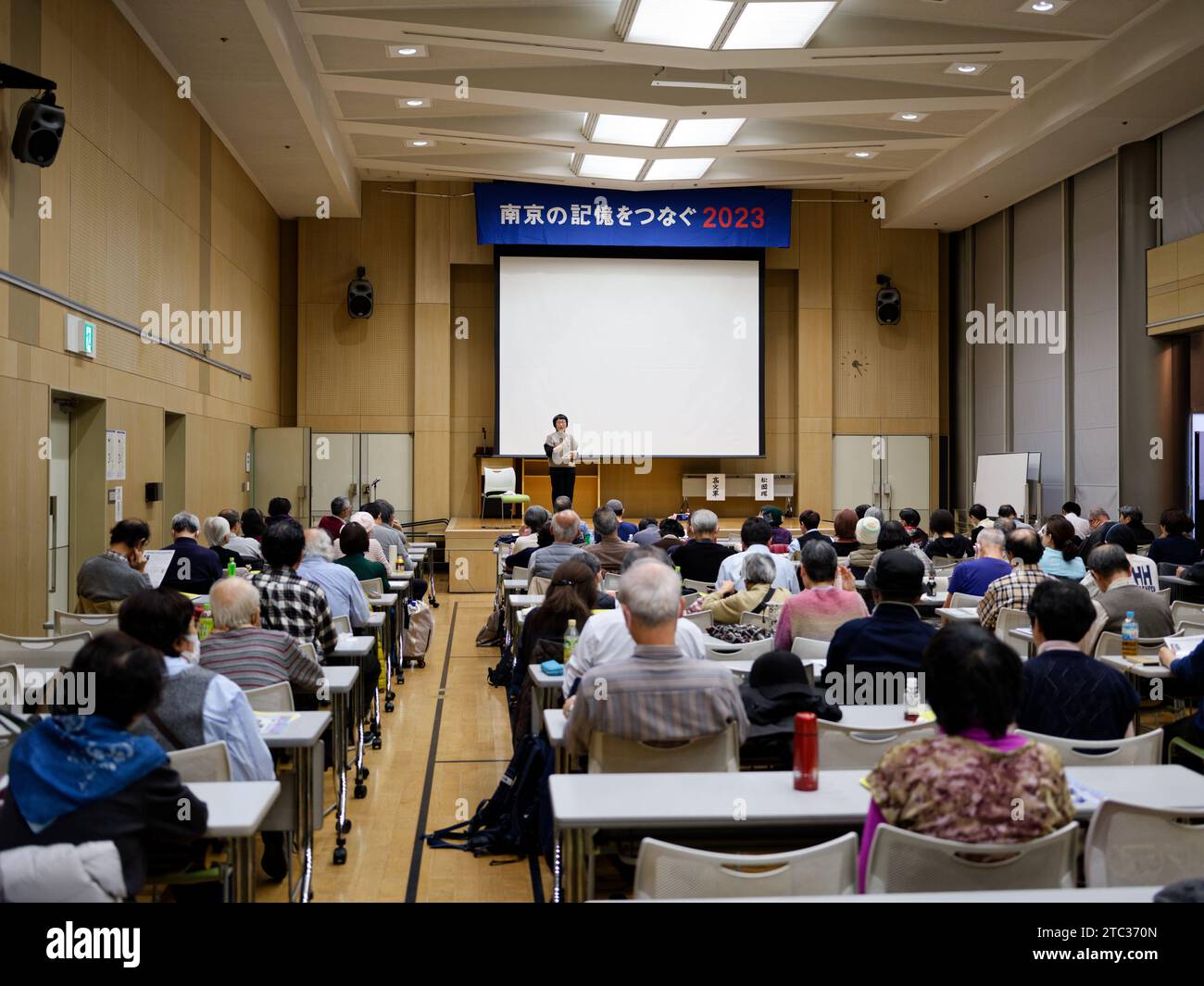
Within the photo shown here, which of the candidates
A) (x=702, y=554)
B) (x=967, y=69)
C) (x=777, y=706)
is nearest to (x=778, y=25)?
(x=967, y=69)

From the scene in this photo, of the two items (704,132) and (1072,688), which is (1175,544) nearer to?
(1072,688)

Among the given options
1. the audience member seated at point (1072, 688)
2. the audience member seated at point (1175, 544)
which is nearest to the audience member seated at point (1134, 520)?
the audience member seated at point (1175, 544)

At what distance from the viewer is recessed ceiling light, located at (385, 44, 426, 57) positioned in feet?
32.0

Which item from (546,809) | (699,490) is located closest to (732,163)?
(699,490)

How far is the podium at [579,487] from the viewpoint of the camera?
47.7ft

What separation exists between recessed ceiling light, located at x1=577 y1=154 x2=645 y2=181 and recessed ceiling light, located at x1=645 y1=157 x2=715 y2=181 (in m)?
0.21

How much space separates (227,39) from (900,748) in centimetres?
862

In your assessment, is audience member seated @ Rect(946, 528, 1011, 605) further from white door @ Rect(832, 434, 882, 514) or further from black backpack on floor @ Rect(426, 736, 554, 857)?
white door @ Rect(832, 434, 882, 514)

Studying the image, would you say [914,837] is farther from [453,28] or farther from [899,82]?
[899,82]

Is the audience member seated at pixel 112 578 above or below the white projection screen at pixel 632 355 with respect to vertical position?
below

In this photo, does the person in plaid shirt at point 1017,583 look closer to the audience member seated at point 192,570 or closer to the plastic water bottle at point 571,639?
the plastic water bottle at point 571,639

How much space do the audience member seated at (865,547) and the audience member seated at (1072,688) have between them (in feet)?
13.2

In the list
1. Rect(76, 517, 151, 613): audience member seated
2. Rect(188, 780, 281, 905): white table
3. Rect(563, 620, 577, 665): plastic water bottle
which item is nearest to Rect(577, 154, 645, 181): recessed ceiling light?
Rect(76, 517, 151, 613): audience member seated
